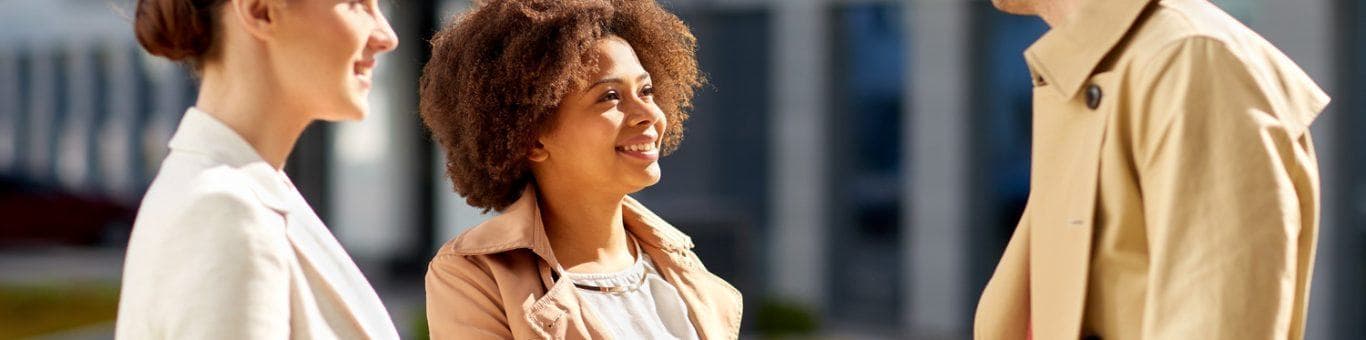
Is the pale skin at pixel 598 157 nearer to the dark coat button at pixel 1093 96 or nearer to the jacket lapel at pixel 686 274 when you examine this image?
the jacket lapel at pixel 686 274

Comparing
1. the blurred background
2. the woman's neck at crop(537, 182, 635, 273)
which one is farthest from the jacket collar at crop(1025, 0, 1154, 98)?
the blurred background

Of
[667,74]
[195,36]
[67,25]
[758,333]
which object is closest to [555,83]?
[667,74]

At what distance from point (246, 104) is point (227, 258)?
248 mm

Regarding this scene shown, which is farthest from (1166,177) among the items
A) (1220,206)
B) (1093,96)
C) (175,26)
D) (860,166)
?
(860,166)

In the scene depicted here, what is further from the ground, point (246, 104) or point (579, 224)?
point (246, 104)

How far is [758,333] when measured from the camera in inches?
416

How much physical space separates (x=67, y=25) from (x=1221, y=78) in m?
19.6

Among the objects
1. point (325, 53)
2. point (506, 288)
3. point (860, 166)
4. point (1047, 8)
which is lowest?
point (860, 166)

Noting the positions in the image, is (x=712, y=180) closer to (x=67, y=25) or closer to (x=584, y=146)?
(x=584, y=146)

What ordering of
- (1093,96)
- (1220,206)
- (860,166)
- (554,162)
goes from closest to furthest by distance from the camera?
(1220,206) < (1093,96) < (554,162) < (860,166)

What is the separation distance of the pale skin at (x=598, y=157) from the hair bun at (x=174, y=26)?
0.69m

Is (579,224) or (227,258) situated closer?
(227,258)

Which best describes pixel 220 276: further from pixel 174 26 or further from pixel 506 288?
pixel 506 288

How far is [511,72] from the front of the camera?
250 cm
